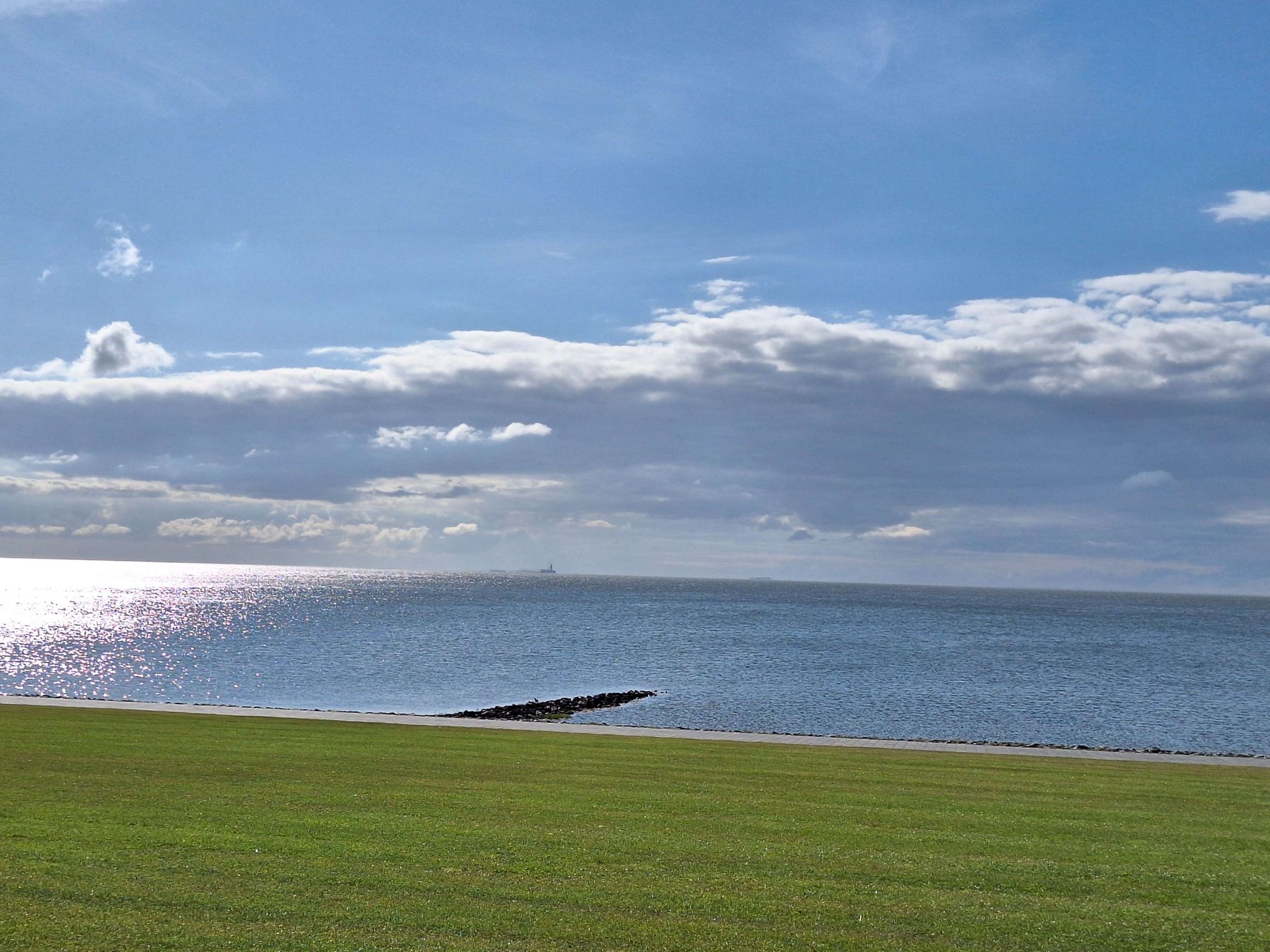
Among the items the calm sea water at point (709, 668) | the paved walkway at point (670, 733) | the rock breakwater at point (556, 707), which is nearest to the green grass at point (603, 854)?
the paved walkway at point (670, 733)

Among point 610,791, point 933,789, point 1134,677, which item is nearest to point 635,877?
point 610,791

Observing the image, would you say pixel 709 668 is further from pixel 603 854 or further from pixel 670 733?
pixel 603 854

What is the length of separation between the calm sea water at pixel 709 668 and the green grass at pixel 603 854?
863 inches

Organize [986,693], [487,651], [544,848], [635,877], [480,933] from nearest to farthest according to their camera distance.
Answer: [480,933]
[635,877]
[544,848]
[986,693]
[487,651]

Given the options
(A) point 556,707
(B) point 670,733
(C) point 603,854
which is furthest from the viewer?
(A) point 556,707

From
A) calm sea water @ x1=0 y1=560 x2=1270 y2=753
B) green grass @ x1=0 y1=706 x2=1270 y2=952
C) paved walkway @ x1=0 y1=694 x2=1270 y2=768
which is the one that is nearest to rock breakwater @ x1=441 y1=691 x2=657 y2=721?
calm sea water @ x1=0 y1=560 x2=1270 y2=753

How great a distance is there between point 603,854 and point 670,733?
13.0 meters

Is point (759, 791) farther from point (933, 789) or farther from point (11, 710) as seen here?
point (11, 710)

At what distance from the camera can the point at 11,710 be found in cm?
2303

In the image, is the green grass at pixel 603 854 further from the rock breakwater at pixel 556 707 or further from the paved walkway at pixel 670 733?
the rock breakwater at pixel 556 707

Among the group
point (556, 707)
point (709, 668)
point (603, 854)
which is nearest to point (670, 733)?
point (603, 854)

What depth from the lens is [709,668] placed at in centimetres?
6259

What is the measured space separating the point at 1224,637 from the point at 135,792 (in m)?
122

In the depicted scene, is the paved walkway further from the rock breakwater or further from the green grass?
the rock breakwater
